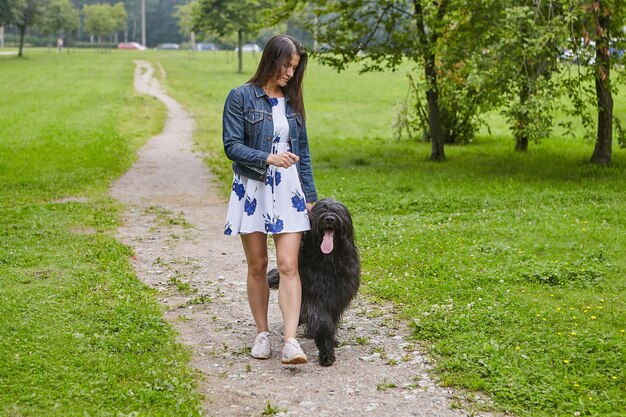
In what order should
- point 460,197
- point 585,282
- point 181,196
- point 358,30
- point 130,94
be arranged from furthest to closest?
point 130,94 < point 358,30 < point 181,196 < point 460,197 < point 585,282

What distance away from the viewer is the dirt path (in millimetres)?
5895

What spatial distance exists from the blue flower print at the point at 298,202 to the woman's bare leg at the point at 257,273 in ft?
1.22

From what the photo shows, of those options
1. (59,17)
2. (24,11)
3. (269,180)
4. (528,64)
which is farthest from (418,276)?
(59,17)

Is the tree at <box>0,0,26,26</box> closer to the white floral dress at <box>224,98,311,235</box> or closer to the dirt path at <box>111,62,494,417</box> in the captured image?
the dirt path at <box>111,62,494,417</box>

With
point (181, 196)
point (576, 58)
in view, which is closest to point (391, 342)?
point (181, 196)

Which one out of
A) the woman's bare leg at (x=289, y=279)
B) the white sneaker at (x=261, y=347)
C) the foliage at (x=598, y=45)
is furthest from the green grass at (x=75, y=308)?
the foliage at (x=598, y=45)

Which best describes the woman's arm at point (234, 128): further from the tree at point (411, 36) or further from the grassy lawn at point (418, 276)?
the tree at point (411, 36)

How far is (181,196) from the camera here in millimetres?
16047

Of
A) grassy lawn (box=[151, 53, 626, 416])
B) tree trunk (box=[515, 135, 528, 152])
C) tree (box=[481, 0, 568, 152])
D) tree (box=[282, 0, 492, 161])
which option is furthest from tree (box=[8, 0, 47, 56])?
tree (box=[481, 0, 568, 152])

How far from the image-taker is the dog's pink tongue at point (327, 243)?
6414mm

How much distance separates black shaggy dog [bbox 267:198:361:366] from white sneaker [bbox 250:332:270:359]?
1.17 feet

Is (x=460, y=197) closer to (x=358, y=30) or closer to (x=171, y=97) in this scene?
(x=358, y=30)

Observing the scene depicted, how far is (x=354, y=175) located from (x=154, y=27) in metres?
149

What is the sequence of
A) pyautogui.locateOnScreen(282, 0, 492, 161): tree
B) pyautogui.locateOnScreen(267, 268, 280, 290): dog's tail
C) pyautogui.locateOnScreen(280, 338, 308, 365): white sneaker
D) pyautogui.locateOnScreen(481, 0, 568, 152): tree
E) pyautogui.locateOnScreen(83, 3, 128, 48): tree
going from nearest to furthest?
pyautogui.locateOnScreen(280, 338, 308, 365): white sneaker < pyautogui.locateOnScreen(267, 268, 280, 290): dog's tail < pyautogui.locateOnScreen(481, 0, 568, 152): tree < pyautogui.locateOnScreen(282, 0, 492, 161): tree < pyautogui.locateOnScreen(83, 3, 128, 48): tree
